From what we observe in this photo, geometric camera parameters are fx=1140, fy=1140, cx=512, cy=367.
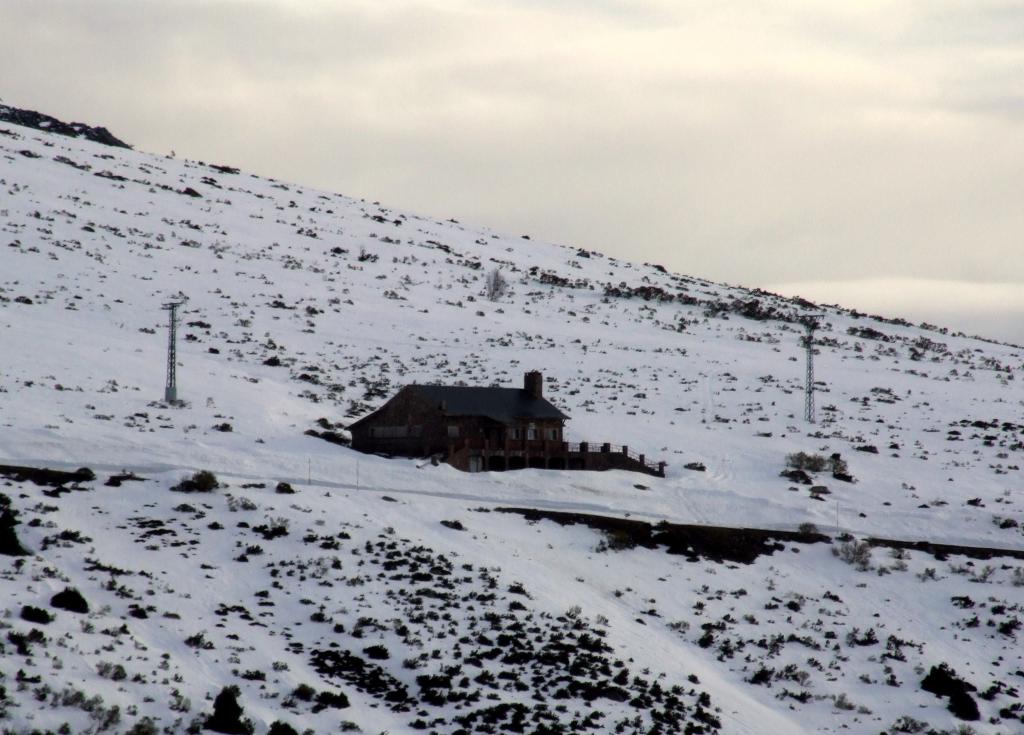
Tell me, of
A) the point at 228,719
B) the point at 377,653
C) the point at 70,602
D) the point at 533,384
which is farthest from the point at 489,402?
the point at 228,719

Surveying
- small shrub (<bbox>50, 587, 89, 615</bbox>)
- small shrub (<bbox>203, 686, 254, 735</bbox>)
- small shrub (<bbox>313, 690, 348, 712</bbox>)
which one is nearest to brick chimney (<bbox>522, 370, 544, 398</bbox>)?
small shrub (<bbox>50, 587, 89, 615</bbox>)

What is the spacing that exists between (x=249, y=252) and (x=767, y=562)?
8276 cm

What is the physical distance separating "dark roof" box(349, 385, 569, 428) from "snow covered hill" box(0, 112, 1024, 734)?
16.0ft

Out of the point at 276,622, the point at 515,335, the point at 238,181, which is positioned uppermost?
the point at 238,181

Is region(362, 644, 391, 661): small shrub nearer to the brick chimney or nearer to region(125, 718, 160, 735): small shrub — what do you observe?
region(125, 718, 160, 735): small shrub

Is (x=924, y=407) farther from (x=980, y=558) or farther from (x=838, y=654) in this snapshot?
(x=838, y=654)

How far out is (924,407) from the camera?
290 feet

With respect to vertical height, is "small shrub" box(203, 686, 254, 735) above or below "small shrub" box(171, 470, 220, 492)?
below

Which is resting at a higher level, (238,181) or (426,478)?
(238,181)

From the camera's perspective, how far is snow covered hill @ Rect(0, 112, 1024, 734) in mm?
33406

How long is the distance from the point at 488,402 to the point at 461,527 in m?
17.5

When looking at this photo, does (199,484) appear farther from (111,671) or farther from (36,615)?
(111,671)

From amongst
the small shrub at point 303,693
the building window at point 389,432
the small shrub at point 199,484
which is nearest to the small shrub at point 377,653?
the small shrub at point 303,693

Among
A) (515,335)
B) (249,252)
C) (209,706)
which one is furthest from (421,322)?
(209,706)
